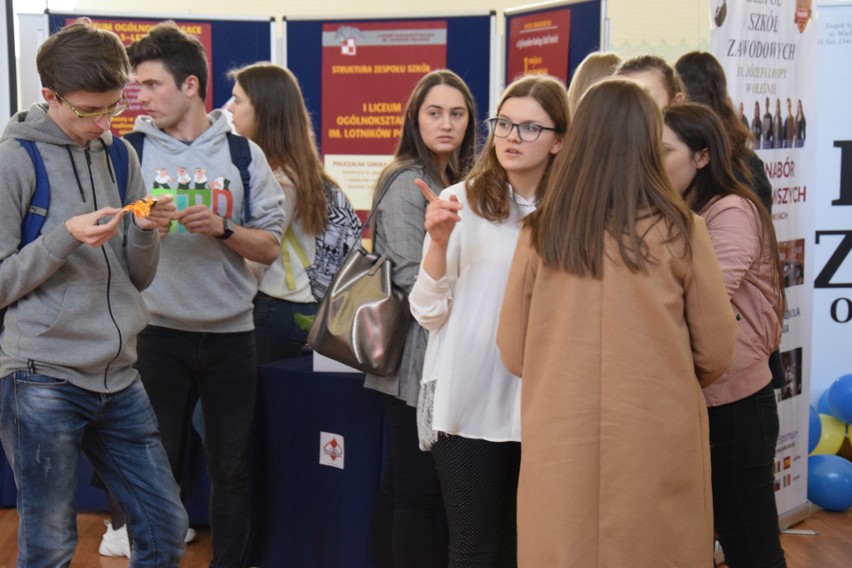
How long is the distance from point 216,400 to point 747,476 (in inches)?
59.2

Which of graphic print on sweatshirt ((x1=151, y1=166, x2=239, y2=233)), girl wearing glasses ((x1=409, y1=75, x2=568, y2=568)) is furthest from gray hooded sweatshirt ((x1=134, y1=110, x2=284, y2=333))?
girl wearing glasses ((x1=409, y1=75, x2=568, y2=568))

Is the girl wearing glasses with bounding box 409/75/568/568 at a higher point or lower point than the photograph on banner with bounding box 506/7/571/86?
lower

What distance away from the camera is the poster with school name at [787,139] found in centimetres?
360

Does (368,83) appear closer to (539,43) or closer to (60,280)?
(539,43)

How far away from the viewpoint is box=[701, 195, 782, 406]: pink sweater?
2348 mm

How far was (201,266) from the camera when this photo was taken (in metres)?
2.88

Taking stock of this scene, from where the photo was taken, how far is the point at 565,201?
6.48ft

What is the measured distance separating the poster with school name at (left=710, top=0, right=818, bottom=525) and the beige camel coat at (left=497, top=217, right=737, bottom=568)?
71.5 inches

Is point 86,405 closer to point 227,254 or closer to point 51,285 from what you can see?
point 51,285

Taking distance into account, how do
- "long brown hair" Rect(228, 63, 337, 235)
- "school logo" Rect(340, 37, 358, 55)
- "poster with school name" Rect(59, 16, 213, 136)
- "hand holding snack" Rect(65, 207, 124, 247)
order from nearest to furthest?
1. "hand holding snack" Rect(65, 207, 124, 247)
2. "long brown hair" Rect(228, 63, 337, 235)
3. "poster with school name" Rect(59, 16, 213, 136)
4. "school logo" Rect(340, 37, 358, 55)

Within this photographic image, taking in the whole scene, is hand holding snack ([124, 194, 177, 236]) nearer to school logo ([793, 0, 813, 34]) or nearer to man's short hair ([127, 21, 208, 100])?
man's short hair ([127, 21, 208, 100])

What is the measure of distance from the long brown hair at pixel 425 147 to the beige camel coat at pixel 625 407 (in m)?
0.88

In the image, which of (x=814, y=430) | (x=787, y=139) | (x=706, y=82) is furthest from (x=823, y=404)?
(x=706, y=82)

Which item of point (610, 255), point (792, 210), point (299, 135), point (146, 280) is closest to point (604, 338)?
point (610, 255)
